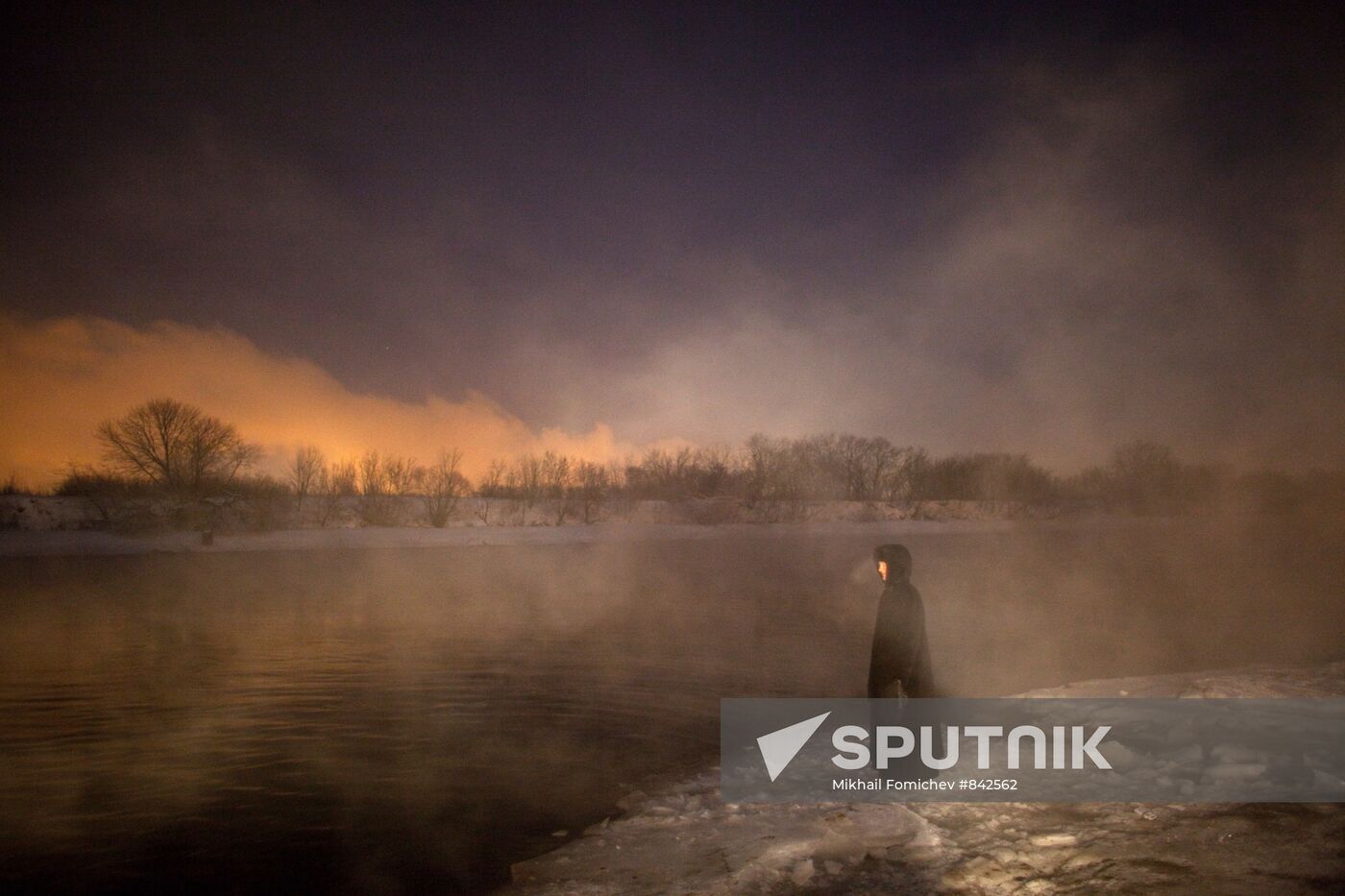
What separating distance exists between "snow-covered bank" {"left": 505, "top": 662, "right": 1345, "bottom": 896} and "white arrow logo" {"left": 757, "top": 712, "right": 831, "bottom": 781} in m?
1.18

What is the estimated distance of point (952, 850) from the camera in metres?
4.64

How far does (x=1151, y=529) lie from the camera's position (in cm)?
5678

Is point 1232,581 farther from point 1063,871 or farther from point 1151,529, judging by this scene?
point 1151,529

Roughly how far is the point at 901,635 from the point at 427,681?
7.61 meters

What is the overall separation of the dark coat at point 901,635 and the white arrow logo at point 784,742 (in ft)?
5.25

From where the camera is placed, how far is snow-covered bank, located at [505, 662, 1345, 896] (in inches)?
163

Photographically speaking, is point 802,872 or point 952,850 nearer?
point 802,872

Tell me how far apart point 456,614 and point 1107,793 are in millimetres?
14541

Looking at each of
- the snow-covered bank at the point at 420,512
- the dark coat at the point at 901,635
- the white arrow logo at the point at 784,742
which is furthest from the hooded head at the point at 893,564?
the snow-covered bank at the point at 420,512

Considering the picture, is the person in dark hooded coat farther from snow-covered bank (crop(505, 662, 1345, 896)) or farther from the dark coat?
snow-covered bank (crop(505, 662, 1345, 896))

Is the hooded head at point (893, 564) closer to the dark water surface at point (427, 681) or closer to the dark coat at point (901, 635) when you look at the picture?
the dark coat at point (901, 635)

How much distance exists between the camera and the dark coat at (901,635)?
5656 mm
